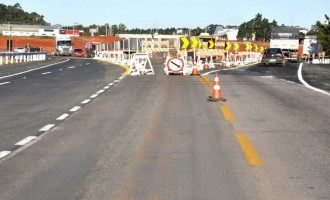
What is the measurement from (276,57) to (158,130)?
36.1 m

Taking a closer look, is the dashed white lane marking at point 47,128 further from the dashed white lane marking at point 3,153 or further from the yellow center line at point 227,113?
the yellow center line at point 227,113

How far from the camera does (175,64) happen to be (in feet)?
95.1

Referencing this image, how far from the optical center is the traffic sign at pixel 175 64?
1125 inches

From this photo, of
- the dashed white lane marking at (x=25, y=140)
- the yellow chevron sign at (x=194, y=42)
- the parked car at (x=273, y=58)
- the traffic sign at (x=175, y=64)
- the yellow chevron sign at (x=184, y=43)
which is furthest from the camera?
the parked car at (x=273, y=58)

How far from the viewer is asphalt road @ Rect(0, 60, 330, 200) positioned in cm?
591

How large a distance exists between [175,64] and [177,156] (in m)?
21.5

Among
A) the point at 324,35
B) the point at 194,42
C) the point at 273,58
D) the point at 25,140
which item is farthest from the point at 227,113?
the point at 324,35

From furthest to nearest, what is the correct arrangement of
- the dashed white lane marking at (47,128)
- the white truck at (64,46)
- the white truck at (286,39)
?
the white truck at (64,46), the white truck at (286,39), the dashed white lane marking at (47,128)

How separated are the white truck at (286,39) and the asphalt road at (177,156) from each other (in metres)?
49.7

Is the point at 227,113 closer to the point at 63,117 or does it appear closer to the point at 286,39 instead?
the point at 63,117

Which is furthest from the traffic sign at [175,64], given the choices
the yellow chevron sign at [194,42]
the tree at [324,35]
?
the tree at [324,35]

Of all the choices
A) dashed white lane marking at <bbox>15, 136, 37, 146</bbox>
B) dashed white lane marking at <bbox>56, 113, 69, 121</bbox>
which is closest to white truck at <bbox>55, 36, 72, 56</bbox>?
dashed white lane marking at <bbox>56, 113, 69, 121</bbox>

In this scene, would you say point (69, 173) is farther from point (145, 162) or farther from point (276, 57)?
point (276, 57)

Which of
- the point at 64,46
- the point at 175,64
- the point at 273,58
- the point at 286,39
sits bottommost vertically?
the point at 175,64
